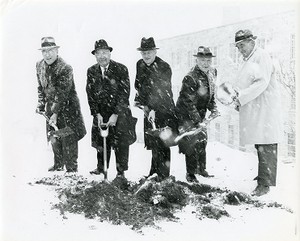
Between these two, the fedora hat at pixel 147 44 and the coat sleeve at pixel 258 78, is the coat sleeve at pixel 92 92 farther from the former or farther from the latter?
the coat sleeve at pixel 258 78

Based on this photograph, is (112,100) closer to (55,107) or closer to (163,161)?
(55,107)

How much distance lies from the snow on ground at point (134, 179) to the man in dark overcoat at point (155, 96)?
9cm

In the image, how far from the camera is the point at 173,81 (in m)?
3.32

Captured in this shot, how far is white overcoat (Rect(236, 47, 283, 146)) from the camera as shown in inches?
127

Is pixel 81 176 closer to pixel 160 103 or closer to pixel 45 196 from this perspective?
pixel 45 196

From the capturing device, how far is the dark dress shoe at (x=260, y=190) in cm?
334

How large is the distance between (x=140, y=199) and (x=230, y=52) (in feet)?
4.45

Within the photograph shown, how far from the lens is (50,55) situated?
3.37 meters

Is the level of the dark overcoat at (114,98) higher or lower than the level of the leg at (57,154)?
higher

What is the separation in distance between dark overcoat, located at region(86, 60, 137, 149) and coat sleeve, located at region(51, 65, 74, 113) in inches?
5.9

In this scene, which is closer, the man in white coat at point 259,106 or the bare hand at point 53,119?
the man in white coat at point 259,106

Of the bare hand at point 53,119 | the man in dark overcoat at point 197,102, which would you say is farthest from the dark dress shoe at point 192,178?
the bare hand at point 53,119

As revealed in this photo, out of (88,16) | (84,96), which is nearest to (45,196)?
(84,96)

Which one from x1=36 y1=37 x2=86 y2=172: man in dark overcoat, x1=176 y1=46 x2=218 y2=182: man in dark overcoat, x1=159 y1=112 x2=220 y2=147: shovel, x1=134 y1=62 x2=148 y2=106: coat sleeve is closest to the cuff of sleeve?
x1=36 y1=37 x2=86 y2=172: man in dark overcoat
